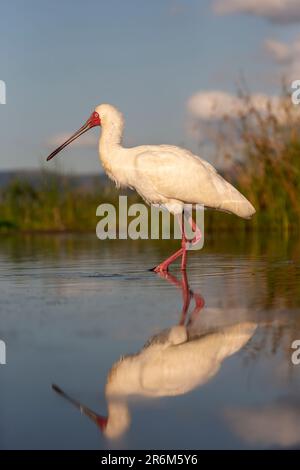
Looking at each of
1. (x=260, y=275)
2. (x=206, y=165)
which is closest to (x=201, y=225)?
(x=206, y=165)

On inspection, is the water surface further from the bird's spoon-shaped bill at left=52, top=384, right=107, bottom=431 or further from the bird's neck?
the bird's neck

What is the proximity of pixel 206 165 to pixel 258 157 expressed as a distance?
884 cm

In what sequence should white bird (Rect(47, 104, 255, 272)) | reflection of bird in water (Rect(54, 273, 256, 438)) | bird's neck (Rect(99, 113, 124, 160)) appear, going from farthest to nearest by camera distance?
bird's neck (Rect(99, 113, 124, 160)) < white bird (Rect(47, 104, 255, 272)) < reflection of bird in water (Rect(54, 273, 256, 438))

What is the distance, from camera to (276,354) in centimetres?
391

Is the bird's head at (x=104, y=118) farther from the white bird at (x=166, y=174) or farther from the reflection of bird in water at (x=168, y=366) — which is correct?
the reflection of bird in water at (x=168, y=366)

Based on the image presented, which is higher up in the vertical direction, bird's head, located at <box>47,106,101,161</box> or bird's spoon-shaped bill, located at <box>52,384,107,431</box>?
bird's head, located at <box>47,106,101,161</box>

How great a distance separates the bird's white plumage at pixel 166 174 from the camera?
9031mm

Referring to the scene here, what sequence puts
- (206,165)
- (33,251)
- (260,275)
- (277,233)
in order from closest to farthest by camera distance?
(260,275)
(206,165)
(33,251)
(277,233)

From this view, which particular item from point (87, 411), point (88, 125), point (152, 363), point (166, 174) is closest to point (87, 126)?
point (88, 125)

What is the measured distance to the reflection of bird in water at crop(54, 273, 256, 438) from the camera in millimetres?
3072

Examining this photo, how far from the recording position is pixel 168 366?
11.9 ft

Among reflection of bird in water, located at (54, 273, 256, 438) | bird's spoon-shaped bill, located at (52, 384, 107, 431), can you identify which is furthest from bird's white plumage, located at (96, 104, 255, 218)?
bird's spoon-shaped bill, located at (52, 384, 107, 431)
